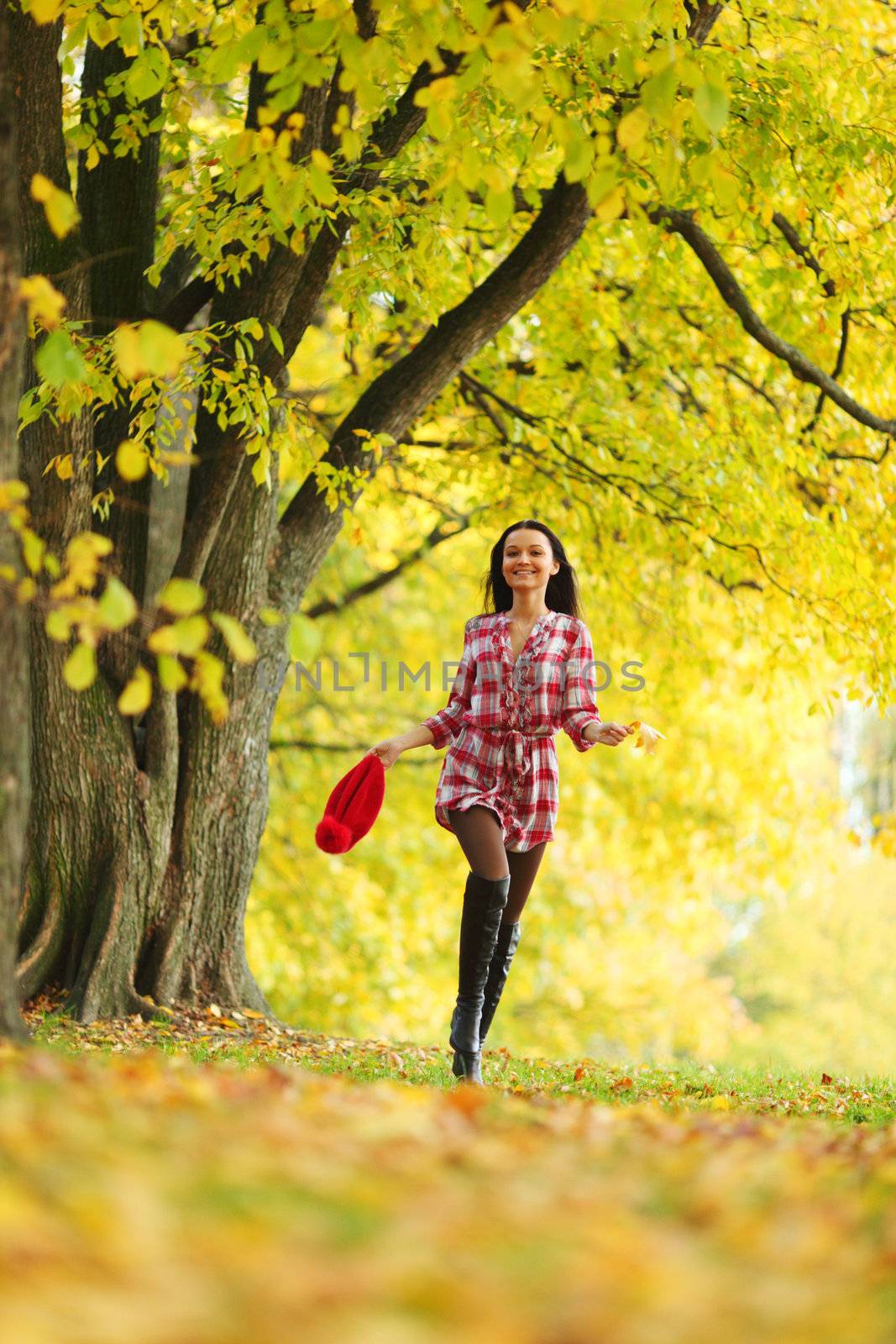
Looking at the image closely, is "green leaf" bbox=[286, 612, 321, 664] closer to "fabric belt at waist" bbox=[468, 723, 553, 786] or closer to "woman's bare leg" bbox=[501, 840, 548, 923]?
"fabric belt at waist" bbox=[468, 723, 553, 786]

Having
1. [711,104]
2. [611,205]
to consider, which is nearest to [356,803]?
[611,205]

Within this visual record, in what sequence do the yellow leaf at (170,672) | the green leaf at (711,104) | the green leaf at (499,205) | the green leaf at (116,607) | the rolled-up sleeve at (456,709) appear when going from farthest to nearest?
the rolled-up sleeve at (456,709), the green leaf at (499,205), the green leaf at (711,104), the yellow leaf at (170,672), the green leaf at (116,607)

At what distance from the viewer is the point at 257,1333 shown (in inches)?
57.1

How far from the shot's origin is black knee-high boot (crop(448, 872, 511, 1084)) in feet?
16.9

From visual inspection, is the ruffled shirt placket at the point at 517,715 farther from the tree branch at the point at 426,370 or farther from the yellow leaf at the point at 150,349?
the yellow leaf at the point at 150,349

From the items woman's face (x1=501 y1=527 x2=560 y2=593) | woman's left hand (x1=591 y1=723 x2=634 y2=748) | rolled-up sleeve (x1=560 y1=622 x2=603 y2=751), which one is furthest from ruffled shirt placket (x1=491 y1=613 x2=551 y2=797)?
woman's left hand (x1=591 y1=723 x2=634 y2=748)

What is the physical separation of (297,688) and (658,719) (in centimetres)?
378

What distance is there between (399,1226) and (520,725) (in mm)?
3702

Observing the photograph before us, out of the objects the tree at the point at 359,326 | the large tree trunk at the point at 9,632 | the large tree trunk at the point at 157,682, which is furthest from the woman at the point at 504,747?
the large tree trunk at the point at 9,632

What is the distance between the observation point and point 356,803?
17.9ft

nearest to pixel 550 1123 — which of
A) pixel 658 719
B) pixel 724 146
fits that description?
pixel 724 146

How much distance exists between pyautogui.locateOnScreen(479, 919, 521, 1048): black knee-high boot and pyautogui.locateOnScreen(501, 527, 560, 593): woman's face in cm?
148

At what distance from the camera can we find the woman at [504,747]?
5180 mm

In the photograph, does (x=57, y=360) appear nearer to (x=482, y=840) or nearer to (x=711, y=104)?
(x=711, y=104)
